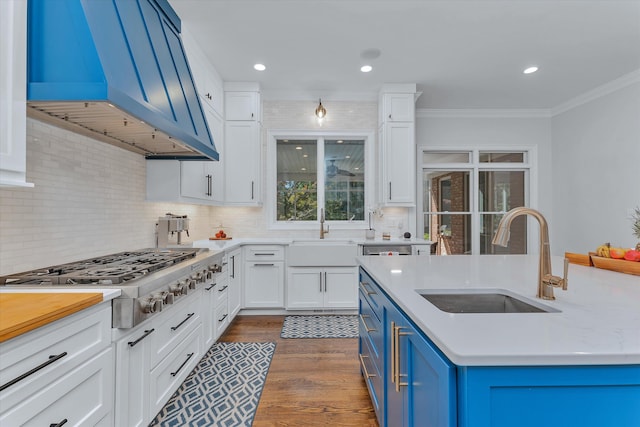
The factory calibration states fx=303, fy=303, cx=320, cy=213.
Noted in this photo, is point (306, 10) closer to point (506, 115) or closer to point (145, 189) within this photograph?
point (145, 189)

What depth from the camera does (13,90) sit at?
3.84 feet

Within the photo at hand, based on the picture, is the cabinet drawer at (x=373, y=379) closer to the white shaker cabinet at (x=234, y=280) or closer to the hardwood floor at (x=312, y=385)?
the hardwood floor at (x=312, y=385)

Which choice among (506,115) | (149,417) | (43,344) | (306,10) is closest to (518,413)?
(43,344)

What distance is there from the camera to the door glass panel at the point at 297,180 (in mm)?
4438

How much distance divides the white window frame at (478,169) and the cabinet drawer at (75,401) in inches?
174

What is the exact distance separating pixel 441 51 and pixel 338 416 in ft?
11.4

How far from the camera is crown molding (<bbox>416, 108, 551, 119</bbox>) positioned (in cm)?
488

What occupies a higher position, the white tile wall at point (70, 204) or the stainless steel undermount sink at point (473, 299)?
the white tile wall at point (70, 204)

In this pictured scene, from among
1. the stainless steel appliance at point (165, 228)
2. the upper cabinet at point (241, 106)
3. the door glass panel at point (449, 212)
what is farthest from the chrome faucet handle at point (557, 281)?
the door glass panel at point (449, 212)

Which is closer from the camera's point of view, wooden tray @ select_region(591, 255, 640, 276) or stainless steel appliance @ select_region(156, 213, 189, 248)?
wooden tray @ select_region(591, 255, 640, 276)

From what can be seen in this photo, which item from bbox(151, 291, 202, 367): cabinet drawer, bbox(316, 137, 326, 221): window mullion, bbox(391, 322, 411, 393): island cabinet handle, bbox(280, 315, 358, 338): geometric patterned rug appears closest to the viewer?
bbox(391, 322, 411, 393): island cabinet handle

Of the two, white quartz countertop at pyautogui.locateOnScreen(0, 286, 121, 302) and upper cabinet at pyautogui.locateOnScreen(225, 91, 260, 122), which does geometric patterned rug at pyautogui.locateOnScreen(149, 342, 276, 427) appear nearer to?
white quartz countertop at pyautogui.locateOnScreen(0, 286, 121, 302)

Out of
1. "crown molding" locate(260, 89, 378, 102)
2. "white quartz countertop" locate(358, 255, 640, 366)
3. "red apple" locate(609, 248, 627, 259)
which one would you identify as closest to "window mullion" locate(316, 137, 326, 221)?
"crown molding" locate(260, 89, 378, 102)

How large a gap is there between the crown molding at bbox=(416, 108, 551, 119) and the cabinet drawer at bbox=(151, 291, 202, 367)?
4323mm
